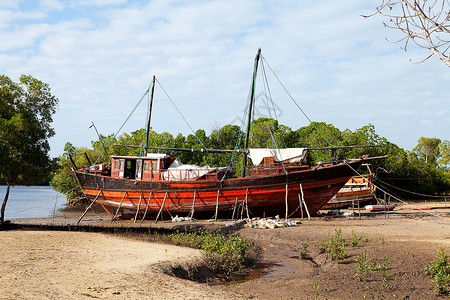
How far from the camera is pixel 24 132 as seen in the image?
1941cm

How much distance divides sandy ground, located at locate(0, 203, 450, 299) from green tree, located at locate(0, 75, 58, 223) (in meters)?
6.07

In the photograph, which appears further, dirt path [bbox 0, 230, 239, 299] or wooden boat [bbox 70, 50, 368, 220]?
wooden boat [bbox 70, 50, 368, 220]

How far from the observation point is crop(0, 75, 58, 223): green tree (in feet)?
58.2

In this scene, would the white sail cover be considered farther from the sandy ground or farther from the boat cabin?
the sandy ground

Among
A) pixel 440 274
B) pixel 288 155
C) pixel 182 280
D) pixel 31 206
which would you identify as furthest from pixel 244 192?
pixel 31 206

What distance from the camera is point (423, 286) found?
7.71m

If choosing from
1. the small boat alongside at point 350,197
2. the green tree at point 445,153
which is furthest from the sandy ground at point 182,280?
the green tree at point 445,153

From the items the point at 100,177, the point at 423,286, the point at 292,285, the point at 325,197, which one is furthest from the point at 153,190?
the point at 423,286

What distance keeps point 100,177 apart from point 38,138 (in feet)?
17.5

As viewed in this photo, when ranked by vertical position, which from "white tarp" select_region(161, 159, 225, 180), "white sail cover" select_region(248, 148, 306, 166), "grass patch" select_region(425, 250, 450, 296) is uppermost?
"white sail cover" select_region(248, 148, 306, 166)

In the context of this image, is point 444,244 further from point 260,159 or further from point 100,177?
point 100,177

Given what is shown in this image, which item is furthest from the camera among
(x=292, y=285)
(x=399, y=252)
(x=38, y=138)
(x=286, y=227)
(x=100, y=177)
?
(x=100, y=177)

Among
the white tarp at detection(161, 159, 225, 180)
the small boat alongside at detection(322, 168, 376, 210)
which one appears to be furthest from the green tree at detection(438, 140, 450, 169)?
the white tarp at detection(161, 159, 225, 180)

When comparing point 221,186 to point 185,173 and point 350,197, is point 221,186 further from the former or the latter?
point 350,197
